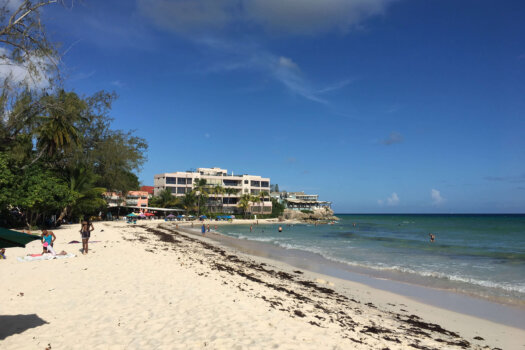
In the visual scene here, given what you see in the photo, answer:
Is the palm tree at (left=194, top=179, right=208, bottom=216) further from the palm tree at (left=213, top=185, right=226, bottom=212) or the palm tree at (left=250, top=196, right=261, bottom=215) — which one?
the palm tree at (left=250, top=196, right=261, bottom=215)

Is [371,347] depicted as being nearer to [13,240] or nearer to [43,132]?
[13,240]

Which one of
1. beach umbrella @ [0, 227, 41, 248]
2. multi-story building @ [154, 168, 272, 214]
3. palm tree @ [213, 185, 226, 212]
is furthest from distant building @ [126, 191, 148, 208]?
beach umbrella @ [0, 227, 41, 248]

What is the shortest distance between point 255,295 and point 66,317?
4915 mm

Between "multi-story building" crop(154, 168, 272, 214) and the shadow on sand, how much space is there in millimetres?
78873

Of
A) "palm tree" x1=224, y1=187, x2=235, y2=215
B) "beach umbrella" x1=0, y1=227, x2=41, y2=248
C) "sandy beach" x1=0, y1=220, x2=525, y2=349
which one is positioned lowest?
"sandy beach" x1=0, y1=220, x2=525, y2=349

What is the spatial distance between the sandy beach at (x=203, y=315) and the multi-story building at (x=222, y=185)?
2941 inches

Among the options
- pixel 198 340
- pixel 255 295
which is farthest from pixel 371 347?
pixel 255 295

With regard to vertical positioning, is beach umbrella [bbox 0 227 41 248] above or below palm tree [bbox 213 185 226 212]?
below

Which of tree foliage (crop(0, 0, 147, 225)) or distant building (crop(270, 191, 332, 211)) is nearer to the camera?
tree foliage (crop(0, 0, 147, 225))

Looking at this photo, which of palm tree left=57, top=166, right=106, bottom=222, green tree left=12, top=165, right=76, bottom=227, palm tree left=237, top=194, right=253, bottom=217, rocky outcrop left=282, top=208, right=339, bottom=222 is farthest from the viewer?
rocky outcrop left=282, top=208, right=339, bottom=222

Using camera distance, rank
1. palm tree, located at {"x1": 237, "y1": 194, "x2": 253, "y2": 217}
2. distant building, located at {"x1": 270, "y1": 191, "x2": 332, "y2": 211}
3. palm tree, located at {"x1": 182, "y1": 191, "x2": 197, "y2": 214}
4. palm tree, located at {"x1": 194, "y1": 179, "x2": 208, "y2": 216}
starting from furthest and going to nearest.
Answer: distant building, located at {"x1": 270, "y1": 191, "x2": 332, "y2": 211} < palm tree, located at {"x1": 237, "y1": 194, "x2": 253, "y2": 217} < palm tree, located at {"x1": 194, "y1": 179, "x2": 208, "y2": 216} < palm tree, located at {"x1": 182, "y1": 191, "x2": 197, "y2": 214}

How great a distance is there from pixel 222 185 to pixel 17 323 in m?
85.7

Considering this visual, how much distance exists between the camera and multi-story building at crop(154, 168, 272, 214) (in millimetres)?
86188

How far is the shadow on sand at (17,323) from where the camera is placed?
591 centimetres
